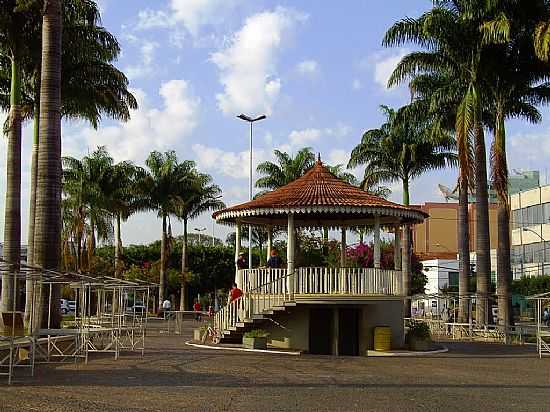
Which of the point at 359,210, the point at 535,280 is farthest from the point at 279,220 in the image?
the point at 535,280

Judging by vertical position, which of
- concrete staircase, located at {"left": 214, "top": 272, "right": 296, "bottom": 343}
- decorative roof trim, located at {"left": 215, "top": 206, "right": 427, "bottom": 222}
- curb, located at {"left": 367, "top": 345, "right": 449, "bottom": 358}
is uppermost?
decorative roof trim, located at {"left": 215, "top": 206, "right": 427, "bottom": 222}

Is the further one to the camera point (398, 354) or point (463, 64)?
point (463, 64)

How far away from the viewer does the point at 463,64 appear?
33156 mm

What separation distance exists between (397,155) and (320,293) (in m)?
23.8

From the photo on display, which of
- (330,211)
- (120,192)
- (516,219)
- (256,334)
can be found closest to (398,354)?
(256,334)

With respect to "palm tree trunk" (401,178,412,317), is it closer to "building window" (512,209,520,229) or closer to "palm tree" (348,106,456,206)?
"palm tree" (348,106,456,206)

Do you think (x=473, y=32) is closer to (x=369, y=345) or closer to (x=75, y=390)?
(x=369, y=345)

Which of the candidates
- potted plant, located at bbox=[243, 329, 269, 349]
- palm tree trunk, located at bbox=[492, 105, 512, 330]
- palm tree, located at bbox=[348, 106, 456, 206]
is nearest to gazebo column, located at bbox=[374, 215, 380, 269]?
potted plant, located at bbox=[243, 329, 269, 349]

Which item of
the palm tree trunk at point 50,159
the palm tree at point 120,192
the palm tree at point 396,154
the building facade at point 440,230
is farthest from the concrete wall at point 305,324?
the building facade at point 440,230

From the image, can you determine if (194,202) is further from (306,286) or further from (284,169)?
(306,286)

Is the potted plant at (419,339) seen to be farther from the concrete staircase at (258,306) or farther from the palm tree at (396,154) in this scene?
the palm tree at (396,154)

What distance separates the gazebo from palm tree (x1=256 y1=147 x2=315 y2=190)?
28.7 meters

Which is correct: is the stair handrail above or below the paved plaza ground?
above

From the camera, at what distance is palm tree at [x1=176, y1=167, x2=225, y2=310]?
63.9 metres
